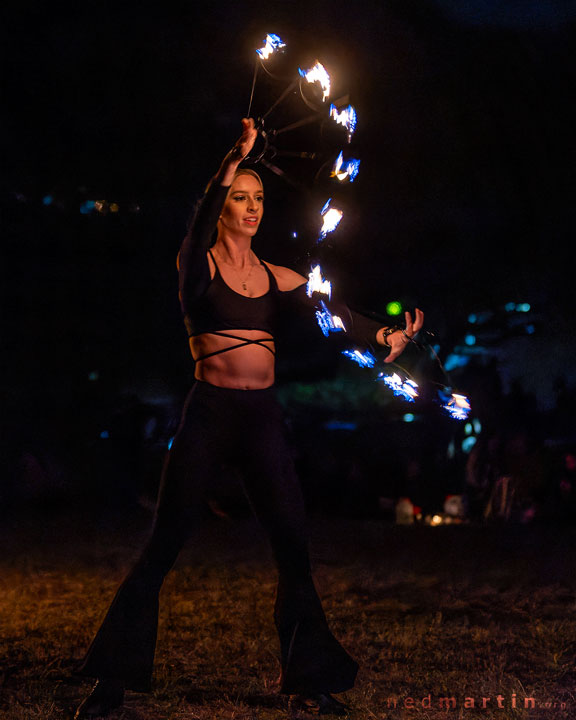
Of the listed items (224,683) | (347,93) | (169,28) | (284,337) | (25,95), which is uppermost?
(169,28)

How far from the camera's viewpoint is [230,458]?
429cm

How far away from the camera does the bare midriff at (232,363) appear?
432 cm

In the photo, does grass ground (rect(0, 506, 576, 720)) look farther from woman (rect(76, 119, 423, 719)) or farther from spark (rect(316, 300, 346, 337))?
spark (rect(316, 300, 346, 337))

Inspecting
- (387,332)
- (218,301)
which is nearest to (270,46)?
(218,301)

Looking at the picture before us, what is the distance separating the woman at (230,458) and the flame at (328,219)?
Answer: 1.19 ft

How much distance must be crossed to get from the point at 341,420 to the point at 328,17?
1353 cm

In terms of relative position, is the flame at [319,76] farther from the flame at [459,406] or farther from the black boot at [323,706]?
the black boot at [323,706]

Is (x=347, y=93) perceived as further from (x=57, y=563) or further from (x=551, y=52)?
(x=551, y=52)

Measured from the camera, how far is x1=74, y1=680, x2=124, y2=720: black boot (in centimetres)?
402

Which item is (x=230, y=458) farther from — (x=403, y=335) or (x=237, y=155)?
(x=237, y=155)

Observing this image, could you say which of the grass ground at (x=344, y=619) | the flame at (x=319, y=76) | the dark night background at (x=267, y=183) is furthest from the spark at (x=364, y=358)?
the dark night background at (x=267, y=183)

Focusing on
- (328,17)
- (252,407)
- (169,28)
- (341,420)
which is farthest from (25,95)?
(341,420)

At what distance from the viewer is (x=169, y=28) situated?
12.4 m

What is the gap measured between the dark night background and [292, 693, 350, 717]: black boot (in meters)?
7.69
